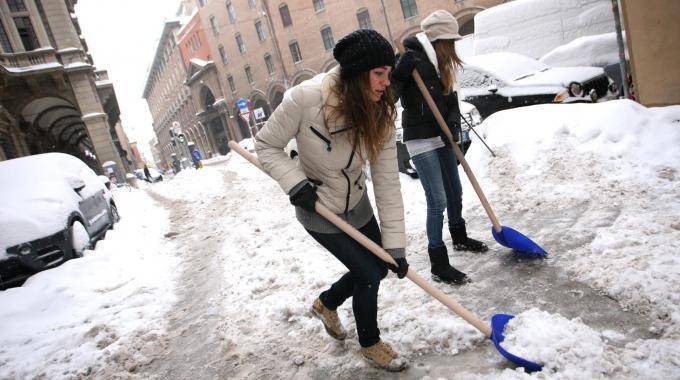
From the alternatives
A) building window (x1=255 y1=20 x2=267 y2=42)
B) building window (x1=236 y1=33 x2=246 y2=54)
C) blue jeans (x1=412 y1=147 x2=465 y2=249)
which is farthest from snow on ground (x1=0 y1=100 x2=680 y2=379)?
building window (x1=236 y1=33 x2=246 y2=54)

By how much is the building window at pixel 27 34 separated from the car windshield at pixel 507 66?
22744 mm

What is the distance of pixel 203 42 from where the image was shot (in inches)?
1677

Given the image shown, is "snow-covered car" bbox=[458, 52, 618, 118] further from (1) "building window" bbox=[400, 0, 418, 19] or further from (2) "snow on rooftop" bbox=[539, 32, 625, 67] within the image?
(1) "building window" bbox=[400, 0, 418, 19]

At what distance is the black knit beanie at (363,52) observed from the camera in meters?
1.96

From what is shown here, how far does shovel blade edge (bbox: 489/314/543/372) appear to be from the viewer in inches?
82.0

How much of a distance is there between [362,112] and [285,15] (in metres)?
34.8

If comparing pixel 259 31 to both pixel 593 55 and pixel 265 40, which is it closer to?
pixel 265 40

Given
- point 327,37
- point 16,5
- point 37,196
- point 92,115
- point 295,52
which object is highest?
point 16,5

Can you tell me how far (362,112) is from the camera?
6.80ft

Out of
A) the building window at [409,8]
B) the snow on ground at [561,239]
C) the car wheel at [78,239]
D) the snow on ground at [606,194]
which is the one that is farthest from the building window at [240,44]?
the snow on ground at [606,194]

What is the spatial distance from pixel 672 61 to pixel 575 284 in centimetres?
456

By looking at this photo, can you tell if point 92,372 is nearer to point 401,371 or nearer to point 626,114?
point 401,371

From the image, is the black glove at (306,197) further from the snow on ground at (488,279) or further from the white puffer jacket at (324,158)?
the snow on ground at (488,279)

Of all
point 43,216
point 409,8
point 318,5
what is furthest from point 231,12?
point 43,216
